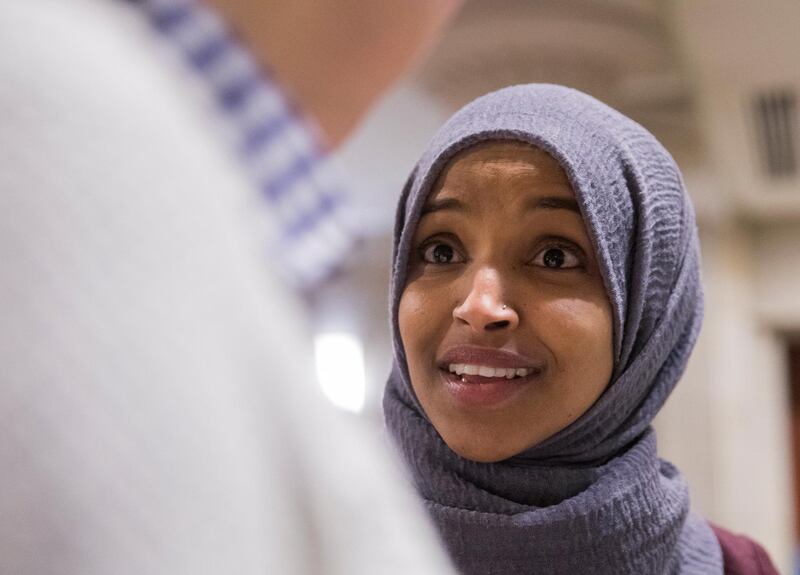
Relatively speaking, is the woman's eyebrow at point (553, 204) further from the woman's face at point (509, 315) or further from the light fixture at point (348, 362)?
the light fixture at point (348, 362)

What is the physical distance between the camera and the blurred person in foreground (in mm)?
198

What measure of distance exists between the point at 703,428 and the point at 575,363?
3.20 metres

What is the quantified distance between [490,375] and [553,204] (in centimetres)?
17

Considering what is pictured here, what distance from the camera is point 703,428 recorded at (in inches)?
150

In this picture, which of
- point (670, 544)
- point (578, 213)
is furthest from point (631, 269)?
point (670, 544)

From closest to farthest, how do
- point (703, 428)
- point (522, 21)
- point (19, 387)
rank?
1. point (19, 387)
2. point (522, 21)
3. point (703, 428)

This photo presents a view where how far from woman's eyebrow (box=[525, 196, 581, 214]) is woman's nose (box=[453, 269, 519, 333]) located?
0.07 metres

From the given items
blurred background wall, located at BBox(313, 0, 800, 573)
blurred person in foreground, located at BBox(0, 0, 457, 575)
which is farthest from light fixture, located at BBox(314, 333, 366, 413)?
blurred person in foreground, located at BBox(0, 0, 457, 575)

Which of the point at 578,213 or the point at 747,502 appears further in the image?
the point at 747,502

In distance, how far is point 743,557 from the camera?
999mm

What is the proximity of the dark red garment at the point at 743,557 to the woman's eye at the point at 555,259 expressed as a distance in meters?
0.39

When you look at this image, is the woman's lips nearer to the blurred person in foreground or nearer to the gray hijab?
the gray hijab

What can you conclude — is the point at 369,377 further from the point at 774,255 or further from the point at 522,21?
the point at 522,21

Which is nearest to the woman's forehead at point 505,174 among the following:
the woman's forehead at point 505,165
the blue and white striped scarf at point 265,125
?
the woman's forehead at point 505,165
